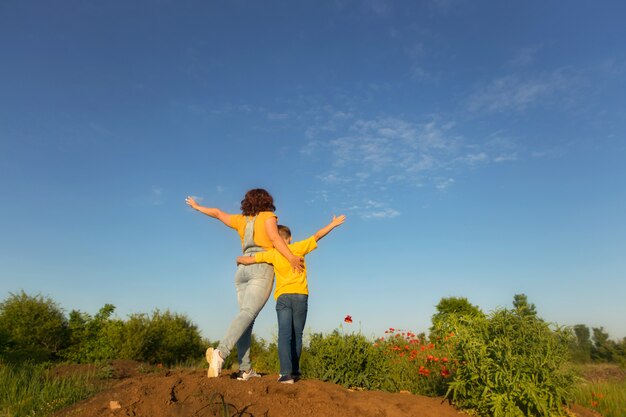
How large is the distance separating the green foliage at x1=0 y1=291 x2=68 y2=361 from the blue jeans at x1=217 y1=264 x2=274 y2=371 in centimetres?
1056

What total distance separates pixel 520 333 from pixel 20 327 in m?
14.4

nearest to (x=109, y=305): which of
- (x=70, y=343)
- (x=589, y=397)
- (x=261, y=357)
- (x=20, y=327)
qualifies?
(x=70, y=343)

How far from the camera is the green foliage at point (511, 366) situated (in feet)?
15.3

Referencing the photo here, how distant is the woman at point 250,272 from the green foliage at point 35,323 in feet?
34.8

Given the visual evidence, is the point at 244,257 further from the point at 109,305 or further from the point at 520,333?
the point at 109,305

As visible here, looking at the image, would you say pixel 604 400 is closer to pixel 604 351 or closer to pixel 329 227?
pixel 329 227

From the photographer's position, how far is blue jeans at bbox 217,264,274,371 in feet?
18.0

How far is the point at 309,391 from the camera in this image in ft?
15.9

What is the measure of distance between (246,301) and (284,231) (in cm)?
105

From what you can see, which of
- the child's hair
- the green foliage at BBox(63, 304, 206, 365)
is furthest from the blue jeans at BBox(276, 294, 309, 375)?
the green foliage at BBox(63, 304, 206, 365)

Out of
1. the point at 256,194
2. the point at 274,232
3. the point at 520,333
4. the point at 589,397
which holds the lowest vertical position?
the point at 589,397

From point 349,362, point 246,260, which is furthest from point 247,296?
point 349,362

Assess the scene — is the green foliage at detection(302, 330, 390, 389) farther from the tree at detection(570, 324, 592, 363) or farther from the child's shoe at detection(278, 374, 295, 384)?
the tree at detection(570, 324, 592, 363)

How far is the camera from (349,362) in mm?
7031
